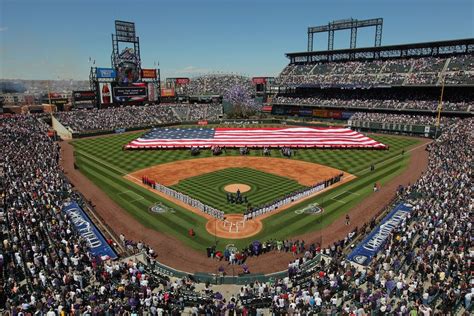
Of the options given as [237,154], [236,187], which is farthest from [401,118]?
[236,187]

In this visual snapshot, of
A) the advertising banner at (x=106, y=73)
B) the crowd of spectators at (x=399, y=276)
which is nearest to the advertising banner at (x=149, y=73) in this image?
the advertising banner at (x=106, y=73)

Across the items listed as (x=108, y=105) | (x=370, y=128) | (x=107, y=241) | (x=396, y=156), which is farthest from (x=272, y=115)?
(x=107, y=241)

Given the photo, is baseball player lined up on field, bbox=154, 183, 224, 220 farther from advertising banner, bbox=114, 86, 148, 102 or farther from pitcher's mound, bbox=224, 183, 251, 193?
advertising banner, bbox=114, 86, 148, 102

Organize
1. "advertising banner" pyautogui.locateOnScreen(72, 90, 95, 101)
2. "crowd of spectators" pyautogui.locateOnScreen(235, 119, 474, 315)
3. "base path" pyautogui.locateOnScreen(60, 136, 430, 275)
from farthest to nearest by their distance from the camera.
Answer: "advertising banner" pyautogui.locateOnScreen(72, 90, 95, 101), "base path" pyautogui.locateOnScreen(60, 136, 430, 275), "crowd of spectators" pyautogui.locateOnScreen(235, 119, 474, 315)

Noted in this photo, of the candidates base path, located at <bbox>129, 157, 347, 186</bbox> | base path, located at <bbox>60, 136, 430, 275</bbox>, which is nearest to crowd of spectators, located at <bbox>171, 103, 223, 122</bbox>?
base path, located at <bbox>129, 157, 347, 186</bbox>

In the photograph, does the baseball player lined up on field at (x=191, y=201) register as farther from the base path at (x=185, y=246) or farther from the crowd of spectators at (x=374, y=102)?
the crowd of spectators at (x=374, y=102)

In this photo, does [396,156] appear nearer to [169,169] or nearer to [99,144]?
[169,169]
